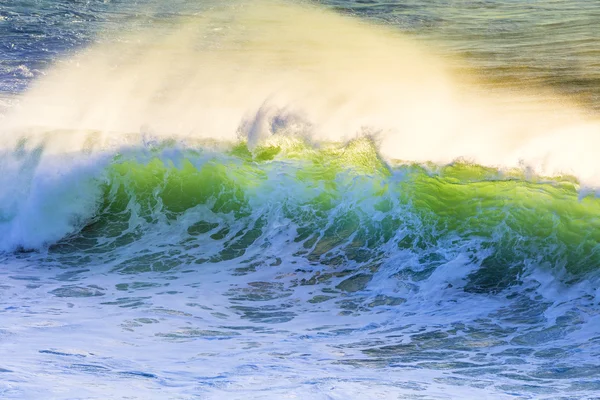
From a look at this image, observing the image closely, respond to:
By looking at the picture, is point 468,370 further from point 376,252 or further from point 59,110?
point 59,110

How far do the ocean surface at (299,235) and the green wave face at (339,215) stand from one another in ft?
0.09

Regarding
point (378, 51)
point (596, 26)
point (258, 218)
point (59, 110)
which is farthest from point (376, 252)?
point (596, 26)

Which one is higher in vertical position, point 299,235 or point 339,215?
point 339,215

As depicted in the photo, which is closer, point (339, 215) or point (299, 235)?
point (299, 235)

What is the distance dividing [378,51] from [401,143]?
11.3m

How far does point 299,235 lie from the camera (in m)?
10.0

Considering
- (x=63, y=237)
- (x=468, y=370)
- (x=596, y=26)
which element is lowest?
(x=63, y=237)

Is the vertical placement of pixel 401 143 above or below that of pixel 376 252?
above

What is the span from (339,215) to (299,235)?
0.57m

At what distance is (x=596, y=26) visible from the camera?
77.4 feet

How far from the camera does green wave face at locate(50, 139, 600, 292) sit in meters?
8.74

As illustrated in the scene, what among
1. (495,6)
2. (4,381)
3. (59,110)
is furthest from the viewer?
(495,6)

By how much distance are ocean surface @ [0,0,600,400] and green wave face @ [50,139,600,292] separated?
3cm

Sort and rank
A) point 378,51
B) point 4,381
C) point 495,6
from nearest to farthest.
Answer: point 4,381, point 378,51, point 495,6
